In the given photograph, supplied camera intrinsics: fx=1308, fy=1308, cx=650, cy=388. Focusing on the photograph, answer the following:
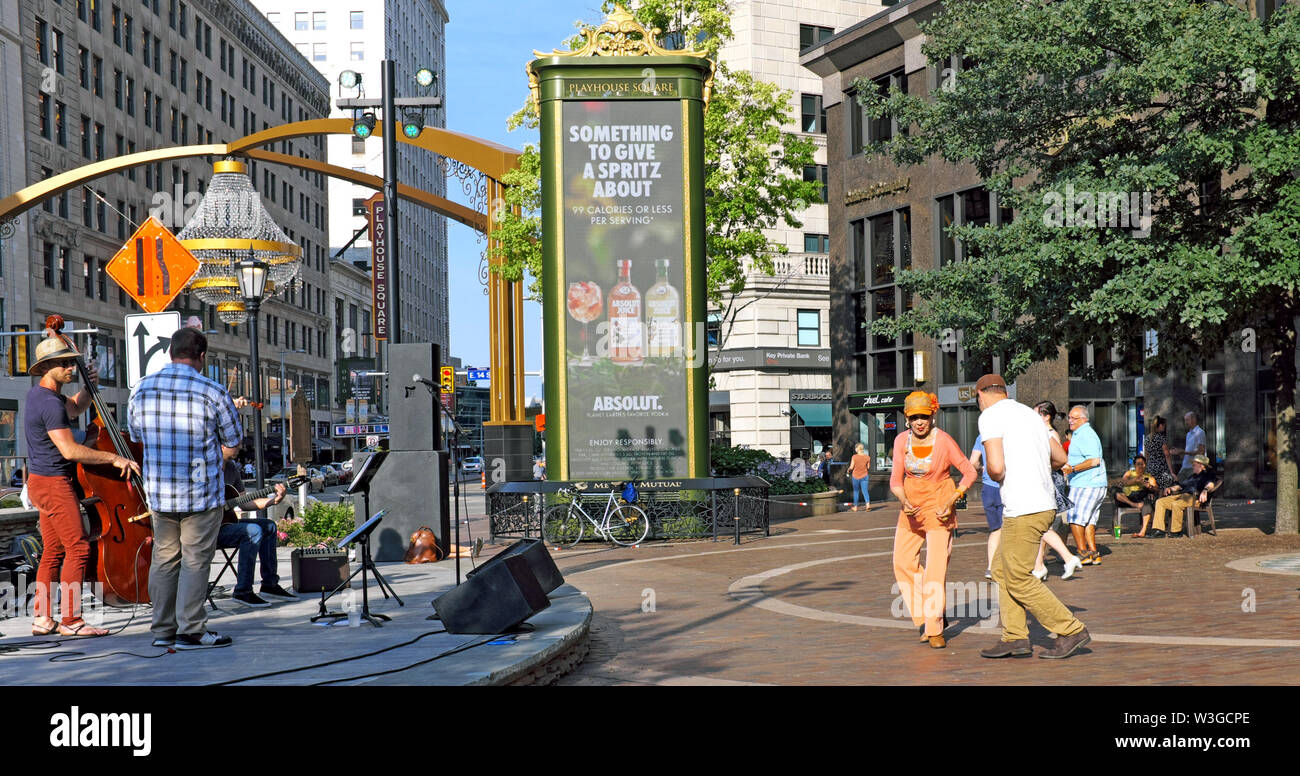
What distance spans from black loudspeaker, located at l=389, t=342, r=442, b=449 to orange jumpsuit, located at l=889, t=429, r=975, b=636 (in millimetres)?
7808

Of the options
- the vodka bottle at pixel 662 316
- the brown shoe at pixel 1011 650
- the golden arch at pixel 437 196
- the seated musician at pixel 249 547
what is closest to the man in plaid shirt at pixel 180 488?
the seated musician at pixel 249 547

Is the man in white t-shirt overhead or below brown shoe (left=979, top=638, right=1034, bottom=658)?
overhead

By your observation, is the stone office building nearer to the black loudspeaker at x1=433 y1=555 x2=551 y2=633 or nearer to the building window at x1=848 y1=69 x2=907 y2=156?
the building window at x1=848 y1=69 x2=907 y2=156

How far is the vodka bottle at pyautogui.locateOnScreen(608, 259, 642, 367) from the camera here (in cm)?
2188

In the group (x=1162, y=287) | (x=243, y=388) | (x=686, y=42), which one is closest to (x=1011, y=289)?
(x=1162, y=287)

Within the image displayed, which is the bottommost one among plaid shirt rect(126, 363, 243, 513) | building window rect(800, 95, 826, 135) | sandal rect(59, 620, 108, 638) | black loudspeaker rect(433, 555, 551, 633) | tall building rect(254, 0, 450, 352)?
sandal rect(59, 620, 108, 638)

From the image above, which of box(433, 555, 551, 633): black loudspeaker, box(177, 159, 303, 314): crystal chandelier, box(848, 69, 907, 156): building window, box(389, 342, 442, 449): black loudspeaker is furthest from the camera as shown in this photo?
box(848, 69, 907, 156): building window

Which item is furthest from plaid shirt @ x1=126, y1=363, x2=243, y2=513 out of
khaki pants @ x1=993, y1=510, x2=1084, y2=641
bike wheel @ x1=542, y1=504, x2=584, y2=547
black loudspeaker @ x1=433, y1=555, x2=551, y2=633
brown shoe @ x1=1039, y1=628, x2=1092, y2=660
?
bike wheel @ x1=542, y1=504, x2=584, y2=547

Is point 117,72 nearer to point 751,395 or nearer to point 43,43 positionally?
point 43,43

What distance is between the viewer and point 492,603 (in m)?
8.59

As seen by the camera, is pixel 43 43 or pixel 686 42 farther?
pixel 43 43

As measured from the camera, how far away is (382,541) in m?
15.9

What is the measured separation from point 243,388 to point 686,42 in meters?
52.6

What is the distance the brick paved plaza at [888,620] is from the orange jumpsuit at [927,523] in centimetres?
32
